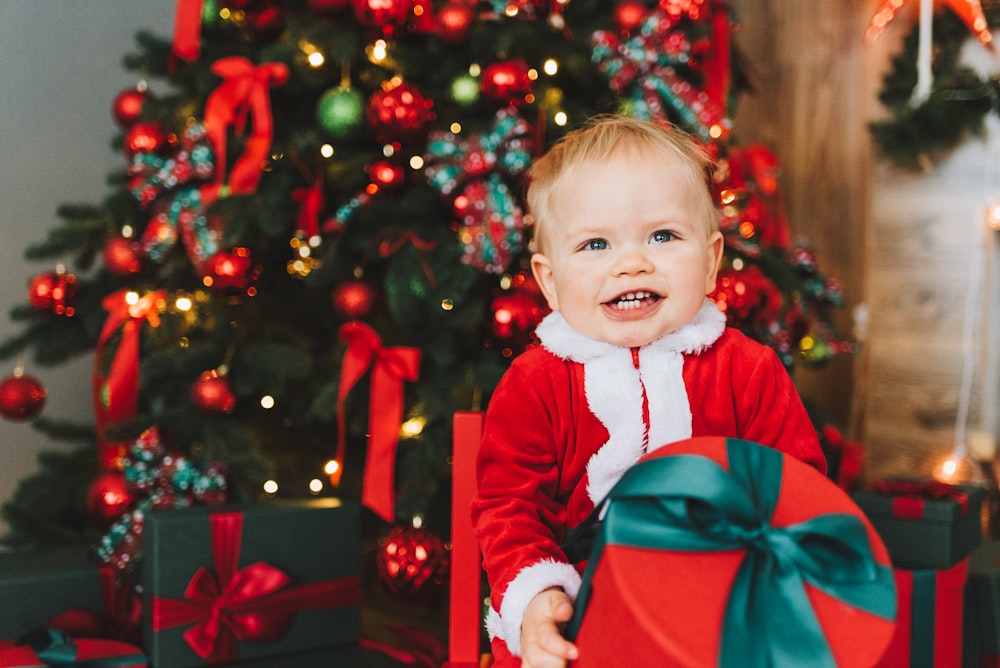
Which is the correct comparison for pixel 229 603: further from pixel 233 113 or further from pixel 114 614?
pixel 233 113

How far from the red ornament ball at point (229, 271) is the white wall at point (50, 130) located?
2.35 ft

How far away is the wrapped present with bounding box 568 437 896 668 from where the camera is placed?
52 cm

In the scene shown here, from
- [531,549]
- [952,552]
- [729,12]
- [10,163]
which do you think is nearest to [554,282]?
[531,549]

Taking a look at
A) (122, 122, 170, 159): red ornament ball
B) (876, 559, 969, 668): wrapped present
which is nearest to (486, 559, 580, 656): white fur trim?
(876, 559, 969, 668): wrapped present

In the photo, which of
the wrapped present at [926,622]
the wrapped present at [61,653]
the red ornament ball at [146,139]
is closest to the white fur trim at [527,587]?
the wrapped present at [926,622]

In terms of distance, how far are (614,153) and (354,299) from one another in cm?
65

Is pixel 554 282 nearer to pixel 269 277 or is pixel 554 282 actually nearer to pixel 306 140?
pixel 306 140

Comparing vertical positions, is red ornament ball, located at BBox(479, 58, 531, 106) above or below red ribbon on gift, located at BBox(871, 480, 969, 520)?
above

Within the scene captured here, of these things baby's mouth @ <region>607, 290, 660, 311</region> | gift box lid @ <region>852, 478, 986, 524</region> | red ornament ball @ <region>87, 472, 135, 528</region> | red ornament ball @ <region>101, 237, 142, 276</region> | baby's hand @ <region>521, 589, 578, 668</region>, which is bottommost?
red ornament ball @ <region>87, 472, 135, 528</region>

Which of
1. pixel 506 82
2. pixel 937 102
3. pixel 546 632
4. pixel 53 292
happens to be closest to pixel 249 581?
pixel 546 632

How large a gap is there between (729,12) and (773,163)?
14.4 inches

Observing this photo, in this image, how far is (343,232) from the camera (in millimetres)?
1369

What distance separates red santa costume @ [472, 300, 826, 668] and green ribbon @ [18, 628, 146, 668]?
1.84 feet

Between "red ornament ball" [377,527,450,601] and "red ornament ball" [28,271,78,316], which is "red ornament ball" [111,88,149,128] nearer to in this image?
"red ornament ball" [28,271,78,316]
